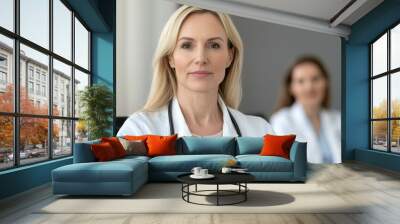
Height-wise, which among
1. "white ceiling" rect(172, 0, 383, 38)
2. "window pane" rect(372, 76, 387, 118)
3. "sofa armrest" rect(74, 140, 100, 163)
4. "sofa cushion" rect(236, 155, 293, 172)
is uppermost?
"white ceiling" rect(172, 0, 383, 38)

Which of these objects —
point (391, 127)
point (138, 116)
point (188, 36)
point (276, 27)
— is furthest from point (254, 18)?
point (391, 127)

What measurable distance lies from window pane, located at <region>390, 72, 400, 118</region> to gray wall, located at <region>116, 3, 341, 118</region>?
1.97 meters

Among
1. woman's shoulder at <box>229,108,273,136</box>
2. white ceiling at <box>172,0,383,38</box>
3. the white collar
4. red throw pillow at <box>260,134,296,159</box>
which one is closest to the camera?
red throw pillow at <box>260,134,296,159</box>

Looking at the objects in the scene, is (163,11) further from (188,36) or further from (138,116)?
(138,116)

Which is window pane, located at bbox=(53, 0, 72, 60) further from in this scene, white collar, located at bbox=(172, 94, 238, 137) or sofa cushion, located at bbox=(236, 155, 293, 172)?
sofa cushion, located at bbox=(236, 155, 293, 172)

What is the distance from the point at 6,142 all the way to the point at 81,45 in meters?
3.65

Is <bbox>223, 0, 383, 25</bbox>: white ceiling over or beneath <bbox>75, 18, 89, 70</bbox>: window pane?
over

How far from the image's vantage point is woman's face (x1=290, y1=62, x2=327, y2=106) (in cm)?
784

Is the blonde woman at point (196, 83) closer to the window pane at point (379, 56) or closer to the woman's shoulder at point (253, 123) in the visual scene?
the woman's shoulder at point (253, 123)

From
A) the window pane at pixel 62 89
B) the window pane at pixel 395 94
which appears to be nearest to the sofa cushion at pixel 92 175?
the window pane at pixel 62 89

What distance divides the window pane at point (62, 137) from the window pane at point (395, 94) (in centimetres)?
634

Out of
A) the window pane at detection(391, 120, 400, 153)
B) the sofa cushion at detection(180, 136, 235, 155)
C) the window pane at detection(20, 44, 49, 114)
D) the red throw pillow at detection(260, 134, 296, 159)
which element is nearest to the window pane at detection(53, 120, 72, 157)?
the window pane at detection(20, 44, 49, 114)

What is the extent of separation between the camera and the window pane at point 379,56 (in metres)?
8.73

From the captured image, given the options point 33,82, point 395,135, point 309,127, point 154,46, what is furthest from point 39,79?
point 395,135
